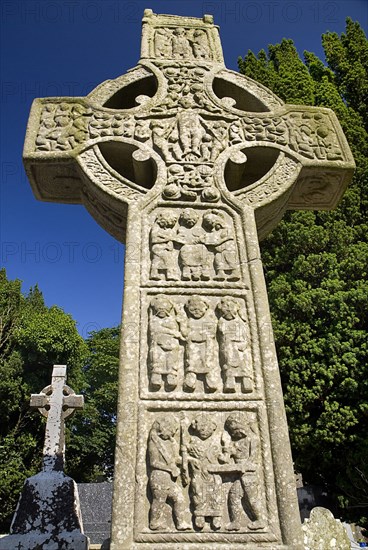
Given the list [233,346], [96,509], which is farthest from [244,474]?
[96,509]

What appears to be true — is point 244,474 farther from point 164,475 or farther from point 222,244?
point 222,244

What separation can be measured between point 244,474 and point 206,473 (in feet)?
0.78

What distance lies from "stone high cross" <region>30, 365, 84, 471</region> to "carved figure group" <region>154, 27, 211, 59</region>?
727cm

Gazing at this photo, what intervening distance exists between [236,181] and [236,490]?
2.88 meters

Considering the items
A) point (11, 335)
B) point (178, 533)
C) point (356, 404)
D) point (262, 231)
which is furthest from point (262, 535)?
point (11, 335)

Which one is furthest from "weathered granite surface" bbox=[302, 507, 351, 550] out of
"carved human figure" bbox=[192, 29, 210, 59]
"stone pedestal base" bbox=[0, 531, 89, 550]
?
"carved human figure" bbox=[192, 29, 210, 59]

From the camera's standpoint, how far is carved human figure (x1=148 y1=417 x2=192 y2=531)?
255cm

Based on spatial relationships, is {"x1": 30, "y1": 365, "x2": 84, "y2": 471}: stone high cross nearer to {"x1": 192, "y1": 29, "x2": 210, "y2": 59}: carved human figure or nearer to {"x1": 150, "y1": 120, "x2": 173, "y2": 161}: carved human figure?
{"x1": 150, "y1": 120, "x2": 173, "y2": 161}: carved human figure

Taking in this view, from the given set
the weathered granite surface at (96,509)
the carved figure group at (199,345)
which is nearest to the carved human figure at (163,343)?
the carved figure group at (199,345)

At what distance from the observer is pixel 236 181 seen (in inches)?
173

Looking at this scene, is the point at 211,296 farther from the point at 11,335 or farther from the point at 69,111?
the point at 11,335

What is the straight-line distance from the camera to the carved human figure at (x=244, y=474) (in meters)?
2.59

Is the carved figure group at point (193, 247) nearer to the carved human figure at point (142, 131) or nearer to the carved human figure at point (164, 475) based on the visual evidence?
the carved human figure at point (142, 131)

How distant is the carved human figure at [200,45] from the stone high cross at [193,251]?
0.02m
